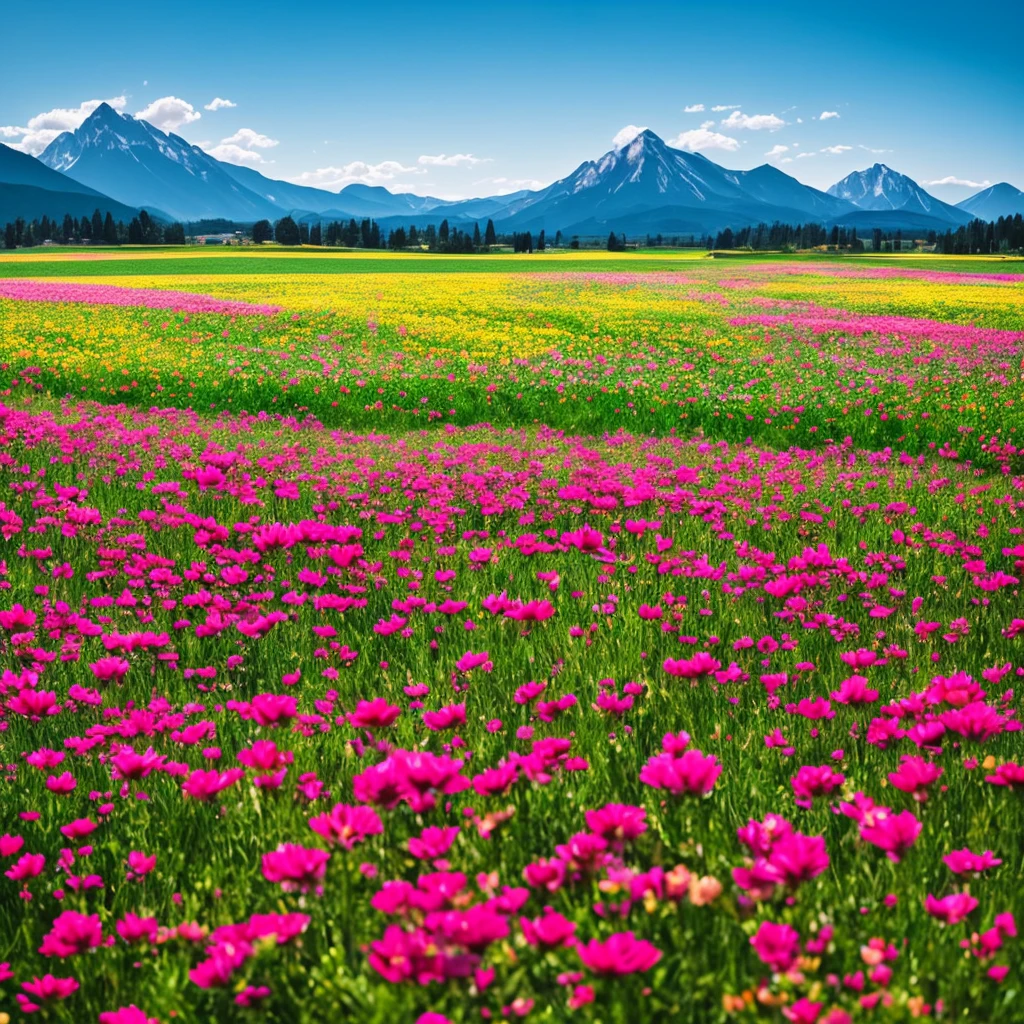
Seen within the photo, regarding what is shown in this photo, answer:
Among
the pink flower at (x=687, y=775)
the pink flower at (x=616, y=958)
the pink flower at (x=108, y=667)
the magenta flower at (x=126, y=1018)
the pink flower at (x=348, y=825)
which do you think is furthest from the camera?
the pink flower at (x=108, y=667)

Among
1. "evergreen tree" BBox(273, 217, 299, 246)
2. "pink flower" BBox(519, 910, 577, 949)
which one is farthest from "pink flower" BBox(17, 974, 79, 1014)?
"evergreen tree" BBox(273, 217, 299, 246)

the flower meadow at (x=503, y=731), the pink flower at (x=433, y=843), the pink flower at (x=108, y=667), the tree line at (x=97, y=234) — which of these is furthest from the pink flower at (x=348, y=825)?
the tree line at (x=97, y=234)

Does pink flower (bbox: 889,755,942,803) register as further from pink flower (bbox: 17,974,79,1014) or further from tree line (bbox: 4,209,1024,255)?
tree line (bbox: 4,209,1024,255)

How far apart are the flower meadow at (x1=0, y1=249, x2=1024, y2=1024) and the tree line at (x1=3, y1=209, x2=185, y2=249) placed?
170 meters

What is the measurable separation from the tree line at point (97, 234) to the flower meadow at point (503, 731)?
170459 mm

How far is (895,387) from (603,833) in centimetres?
1519

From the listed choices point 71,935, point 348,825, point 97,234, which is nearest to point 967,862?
point 348,825

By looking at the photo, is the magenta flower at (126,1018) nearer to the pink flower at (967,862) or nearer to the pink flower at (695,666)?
the pink flower at (967,862)

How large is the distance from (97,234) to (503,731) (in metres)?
189

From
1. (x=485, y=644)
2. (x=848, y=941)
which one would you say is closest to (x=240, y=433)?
(x=485, y=644)

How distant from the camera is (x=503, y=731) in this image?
3271mm

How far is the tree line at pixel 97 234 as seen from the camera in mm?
154375

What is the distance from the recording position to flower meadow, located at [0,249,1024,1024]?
180 cm

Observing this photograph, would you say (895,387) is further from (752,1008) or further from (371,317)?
(371,317)
